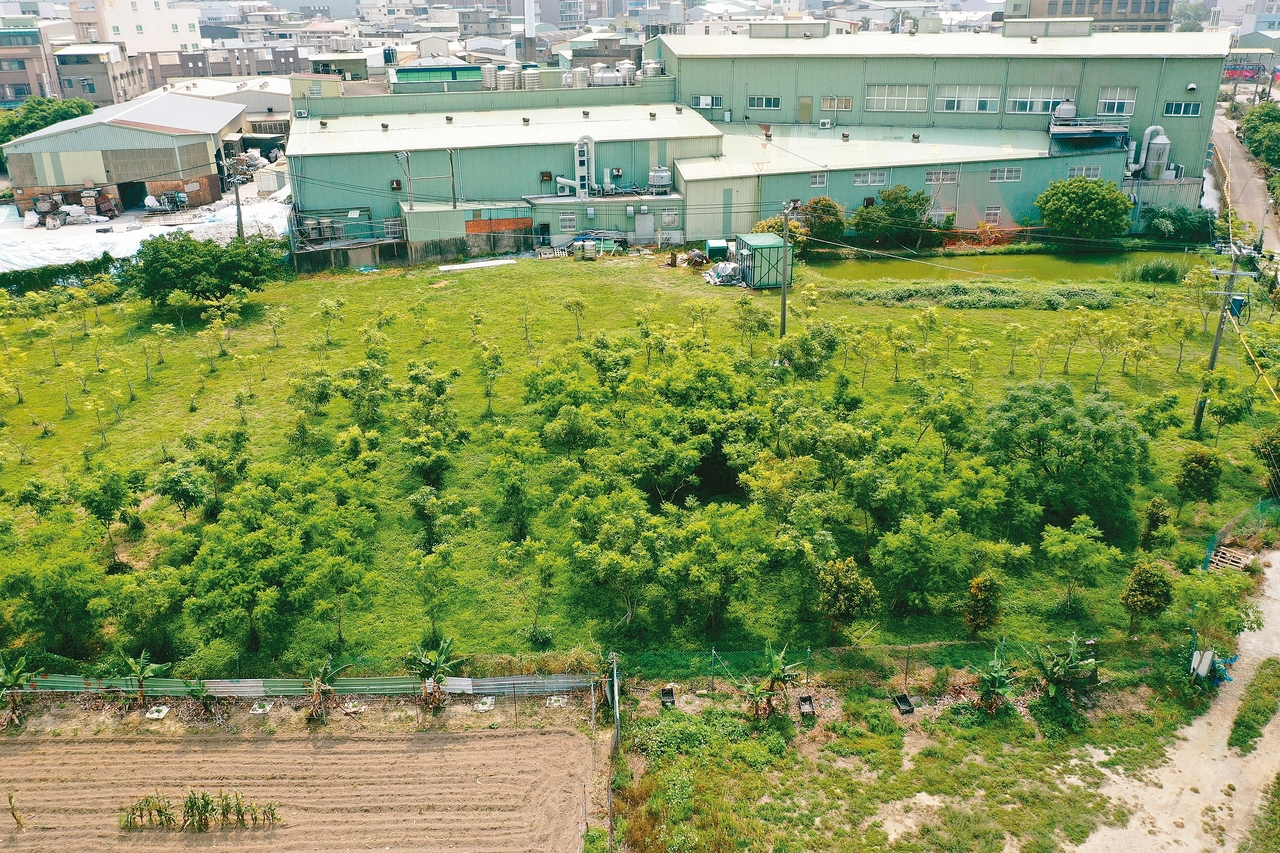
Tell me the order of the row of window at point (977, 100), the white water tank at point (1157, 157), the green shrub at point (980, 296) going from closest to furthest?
the green shrub at point (980, 296), the white water tank at point (1157, 157), the row of window at point (977, 100)

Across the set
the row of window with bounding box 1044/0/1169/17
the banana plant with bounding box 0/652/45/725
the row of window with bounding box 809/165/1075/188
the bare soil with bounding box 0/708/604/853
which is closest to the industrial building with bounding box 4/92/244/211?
the row of window with bounding box 809/165/1075/188

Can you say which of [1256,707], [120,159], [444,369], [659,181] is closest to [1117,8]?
[659,181]

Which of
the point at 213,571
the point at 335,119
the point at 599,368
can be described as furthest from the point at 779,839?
the point at 335,119

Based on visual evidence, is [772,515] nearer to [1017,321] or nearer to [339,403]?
[339,403]

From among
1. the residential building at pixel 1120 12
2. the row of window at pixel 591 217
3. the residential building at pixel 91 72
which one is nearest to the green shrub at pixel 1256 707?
the row of window at pixel 591 217

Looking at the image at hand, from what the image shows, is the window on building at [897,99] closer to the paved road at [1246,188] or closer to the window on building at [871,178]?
the window on building at [871,178]

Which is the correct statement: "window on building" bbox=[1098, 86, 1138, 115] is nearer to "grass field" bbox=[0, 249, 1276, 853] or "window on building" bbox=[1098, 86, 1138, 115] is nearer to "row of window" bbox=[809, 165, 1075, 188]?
"row of window" bbox=[809, 165, 1075, 188]

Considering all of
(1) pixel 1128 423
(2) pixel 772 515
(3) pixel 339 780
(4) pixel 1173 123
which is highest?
(4) pixel 1173 123
